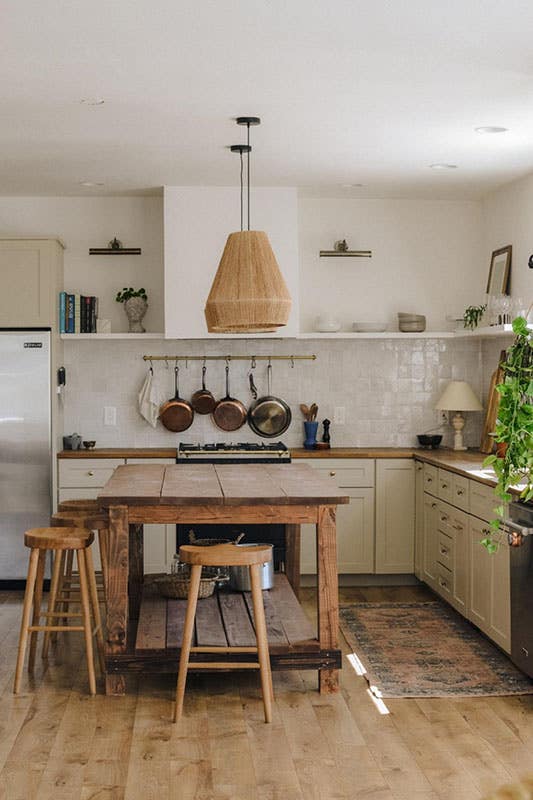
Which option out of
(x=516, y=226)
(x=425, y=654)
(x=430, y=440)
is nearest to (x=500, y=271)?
(x=516, y=226)

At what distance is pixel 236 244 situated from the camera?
15.1 ft

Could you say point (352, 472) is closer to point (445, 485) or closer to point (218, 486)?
point (445, 485)

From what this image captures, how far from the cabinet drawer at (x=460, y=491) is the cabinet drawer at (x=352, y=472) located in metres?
1.02

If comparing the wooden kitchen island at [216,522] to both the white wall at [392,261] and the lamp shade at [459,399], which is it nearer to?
the lamp shade at [459,399]

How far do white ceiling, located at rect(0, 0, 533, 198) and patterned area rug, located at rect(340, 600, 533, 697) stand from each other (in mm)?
2790

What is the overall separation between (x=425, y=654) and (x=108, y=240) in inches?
151

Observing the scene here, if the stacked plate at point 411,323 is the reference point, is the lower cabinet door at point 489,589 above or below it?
below

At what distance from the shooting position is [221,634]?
4.55 m

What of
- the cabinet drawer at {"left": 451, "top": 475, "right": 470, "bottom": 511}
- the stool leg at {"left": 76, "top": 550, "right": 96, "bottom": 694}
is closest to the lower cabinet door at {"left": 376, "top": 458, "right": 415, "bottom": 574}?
the cabinet drawer at {"left": 451, "top": 475, "right": 470, "bottom": 511}

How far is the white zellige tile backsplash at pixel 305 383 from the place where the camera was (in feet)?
23.5

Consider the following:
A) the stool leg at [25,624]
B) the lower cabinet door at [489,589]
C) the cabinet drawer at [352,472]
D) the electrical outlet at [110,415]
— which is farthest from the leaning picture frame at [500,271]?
the stool leg at [25,624]

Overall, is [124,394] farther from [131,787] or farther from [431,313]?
[131,787]

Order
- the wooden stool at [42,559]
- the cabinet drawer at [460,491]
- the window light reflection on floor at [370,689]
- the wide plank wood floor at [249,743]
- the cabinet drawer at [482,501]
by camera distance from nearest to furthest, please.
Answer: the wide plank wood floor at [249,743], the window light reflection on floor at [370,689], the wooden stool at [42,559], the cabinet drawer at [482,501], the cabinet drawer at [460,491]

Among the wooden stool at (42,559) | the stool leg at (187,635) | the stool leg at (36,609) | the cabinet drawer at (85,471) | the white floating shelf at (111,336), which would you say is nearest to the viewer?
the stool leg at (187,635)
